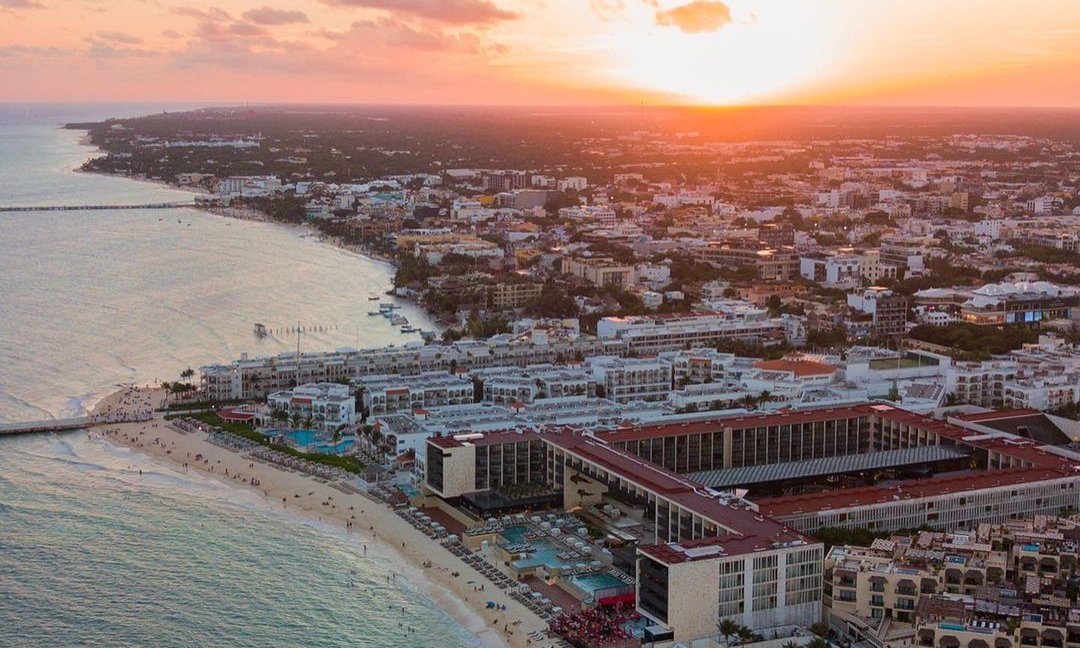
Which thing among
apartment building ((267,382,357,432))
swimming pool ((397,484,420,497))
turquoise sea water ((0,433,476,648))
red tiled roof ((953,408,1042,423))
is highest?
red tiled roof ((953,408,1042,423))

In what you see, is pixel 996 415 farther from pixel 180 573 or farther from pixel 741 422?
pixel 180 573

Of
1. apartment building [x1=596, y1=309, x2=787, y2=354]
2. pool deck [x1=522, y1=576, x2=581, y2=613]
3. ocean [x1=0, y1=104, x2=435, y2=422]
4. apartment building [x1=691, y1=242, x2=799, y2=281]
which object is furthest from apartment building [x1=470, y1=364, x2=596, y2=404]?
apartment building [x1=691, y1=242, x2=799, y2=281]

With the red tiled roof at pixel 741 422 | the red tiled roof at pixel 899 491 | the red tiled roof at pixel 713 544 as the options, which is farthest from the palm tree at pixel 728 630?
the red tiled roof at pixel 741 422

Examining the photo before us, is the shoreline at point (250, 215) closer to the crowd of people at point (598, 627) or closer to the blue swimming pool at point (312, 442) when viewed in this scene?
the blue swimming pool at point (312, 442)

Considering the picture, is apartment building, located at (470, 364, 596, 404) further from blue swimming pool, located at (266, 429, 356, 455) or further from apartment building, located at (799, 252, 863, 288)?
apartment building, located at (799, 252, 863, 288)

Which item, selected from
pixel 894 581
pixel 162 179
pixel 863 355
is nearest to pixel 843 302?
pixel 863 355

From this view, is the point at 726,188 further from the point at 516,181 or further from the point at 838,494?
the point at 838,494

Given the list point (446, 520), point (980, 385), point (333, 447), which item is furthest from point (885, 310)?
point (446, 520)
